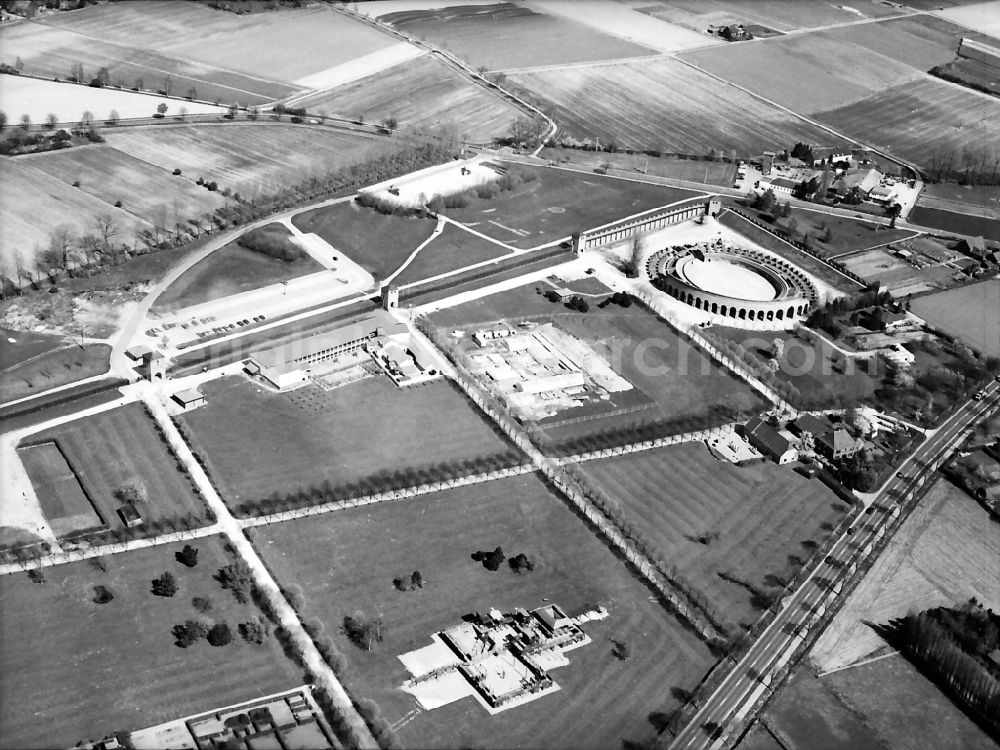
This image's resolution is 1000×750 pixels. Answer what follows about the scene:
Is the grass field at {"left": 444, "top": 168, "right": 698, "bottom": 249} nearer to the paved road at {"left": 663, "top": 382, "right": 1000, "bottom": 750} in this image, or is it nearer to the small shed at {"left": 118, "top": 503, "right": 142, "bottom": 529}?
the paved road at {"left": 663, "top": 382, "right": 1000, "bottom": 750}

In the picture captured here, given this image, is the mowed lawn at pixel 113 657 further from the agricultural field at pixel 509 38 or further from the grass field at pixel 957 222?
the agricultural field at pixel 509 38

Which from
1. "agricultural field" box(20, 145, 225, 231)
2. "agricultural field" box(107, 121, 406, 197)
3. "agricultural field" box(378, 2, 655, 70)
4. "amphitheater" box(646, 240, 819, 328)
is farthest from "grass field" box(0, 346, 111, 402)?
"agricultural field" box(378, 2, 655, 70)

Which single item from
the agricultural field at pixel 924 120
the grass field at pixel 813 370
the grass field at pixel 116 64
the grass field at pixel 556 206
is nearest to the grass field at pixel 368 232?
the grass field at pixel 556 206

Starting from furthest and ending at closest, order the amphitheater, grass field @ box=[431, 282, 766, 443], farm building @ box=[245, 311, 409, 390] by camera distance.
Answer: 1. the amphitheater
2. grass field @ box=[431, 282, 766, 443]
3. farm building @ box=[245, 311, 409, 390]

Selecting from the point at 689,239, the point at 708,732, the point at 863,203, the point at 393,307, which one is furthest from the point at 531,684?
the point at 863,203

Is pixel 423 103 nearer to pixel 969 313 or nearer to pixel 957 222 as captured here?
pixel 957 222

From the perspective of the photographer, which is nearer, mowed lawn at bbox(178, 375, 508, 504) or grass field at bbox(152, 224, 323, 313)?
mowed lawn at bbox(178, 375, 508, 504)
